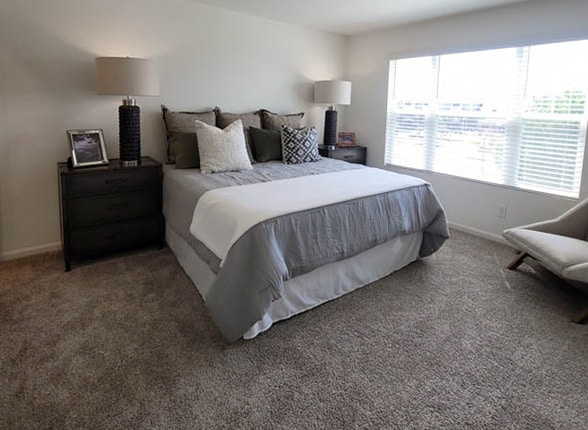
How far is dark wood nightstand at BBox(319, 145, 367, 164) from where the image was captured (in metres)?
4.79

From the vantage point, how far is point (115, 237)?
3246 mm

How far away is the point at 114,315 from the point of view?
2.47 metres

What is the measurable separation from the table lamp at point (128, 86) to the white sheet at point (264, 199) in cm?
106

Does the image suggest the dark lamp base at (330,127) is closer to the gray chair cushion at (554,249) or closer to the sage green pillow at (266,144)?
the sage green pillow at (266,144)

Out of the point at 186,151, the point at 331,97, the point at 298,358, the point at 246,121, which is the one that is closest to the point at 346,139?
the point at 331,97

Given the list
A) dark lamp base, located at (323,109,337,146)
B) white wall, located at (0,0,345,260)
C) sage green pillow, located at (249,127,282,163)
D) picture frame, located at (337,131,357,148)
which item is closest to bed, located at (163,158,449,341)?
sage green pillow, located at (249,127,282,163)

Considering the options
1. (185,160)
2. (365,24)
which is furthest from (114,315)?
(365,24)

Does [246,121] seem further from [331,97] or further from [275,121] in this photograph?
[331,97]

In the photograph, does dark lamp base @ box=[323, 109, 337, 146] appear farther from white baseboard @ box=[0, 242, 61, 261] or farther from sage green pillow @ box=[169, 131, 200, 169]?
white baseboard @ box=[0, 242, 61, 261]

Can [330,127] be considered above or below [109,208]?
above

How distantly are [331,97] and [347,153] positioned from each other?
2.34 feet

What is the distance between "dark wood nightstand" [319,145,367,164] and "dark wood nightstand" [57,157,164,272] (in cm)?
213

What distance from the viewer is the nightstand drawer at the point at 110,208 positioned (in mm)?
3031

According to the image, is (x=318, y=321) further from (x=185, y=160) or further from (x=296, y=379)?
(x=185, y=160)
